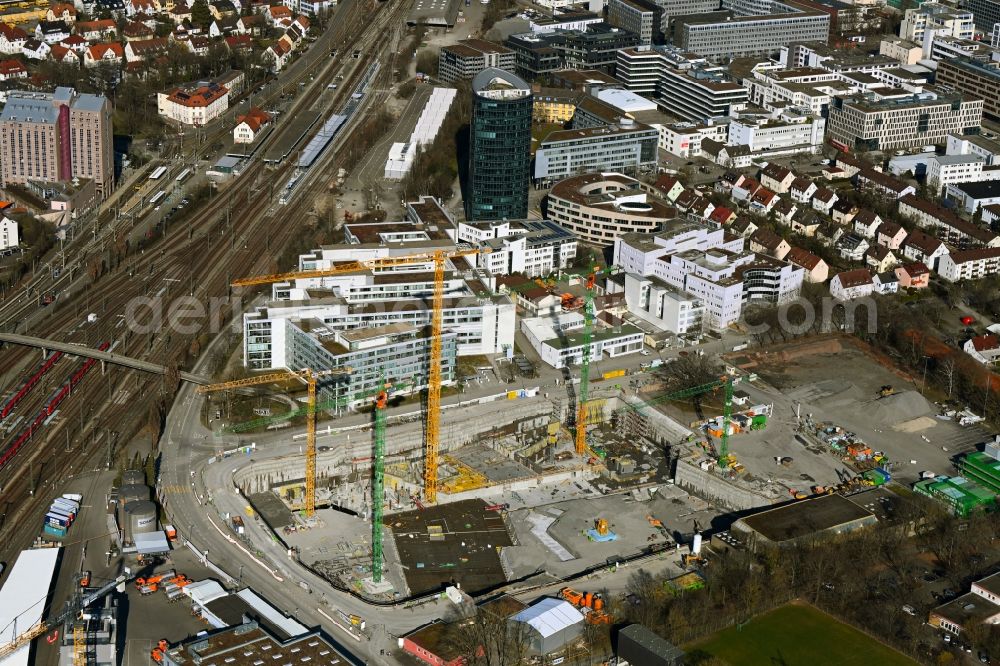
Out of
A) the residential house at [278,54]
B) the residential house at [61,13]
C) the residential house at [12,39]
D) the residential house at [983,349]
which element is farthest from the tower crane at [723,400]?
the residential house at [61,13]

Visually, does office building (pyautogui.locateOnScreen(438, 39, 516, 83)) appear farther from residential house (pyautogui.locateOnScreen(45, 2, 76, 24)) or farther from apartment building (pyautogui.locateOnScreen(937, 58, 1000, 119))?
apartment building (pyautogui.locateOnScreen(937, 58, 1000, 119))

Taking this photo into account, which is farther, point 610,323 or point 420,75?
point 420,75

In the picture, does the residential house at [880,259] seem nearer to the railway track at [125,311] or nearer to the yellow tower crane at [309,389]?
the railway track at [125,311]

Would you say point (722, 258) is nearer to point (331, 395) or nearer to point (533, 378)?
point (533, 378)

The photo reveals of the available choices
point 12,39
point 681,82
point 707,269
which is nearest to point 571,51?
point 681,82

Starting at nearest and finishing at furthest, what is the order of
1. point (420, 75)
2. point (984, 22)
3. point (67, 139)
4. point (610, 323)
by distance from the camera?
1. point (610, 323)
2. point (67, 139)
3. point (420, 75)
4. point (984, 22)

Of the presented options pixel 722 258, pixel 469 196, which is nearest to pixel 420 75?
pixel 469 196

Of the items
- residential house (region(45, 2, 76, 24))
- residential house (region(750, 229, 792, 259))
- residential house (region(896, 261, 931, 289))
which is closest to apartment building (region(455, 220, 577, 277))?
residential house (region(750, 229, 792, 259))

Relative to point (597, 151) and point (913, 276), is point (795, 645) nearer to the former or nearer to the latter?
point (913, 276)
